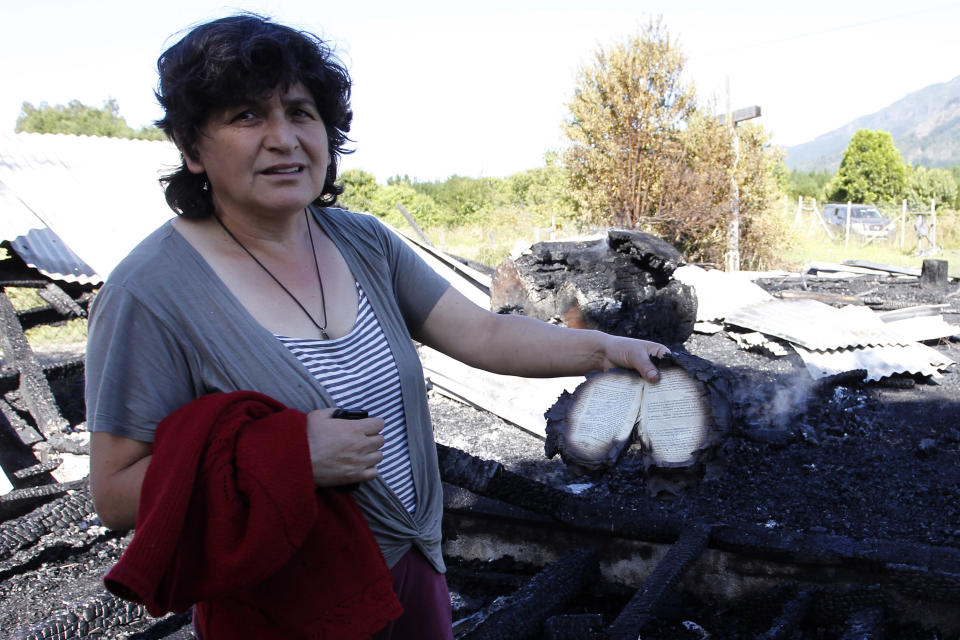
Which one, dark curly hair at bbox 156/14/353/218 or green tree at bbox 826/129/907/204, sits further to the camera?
green tree at bbox 826/129/907/204

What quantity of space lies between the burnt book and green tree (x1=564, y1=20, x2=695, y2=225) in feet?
39.0

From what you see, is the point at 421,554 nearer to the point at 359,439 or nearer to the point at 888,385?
the point at 359,439

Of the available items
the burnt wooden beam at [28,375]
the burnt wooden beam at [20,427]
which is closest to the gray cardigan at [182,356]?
the burnt wooden beam at [20,427]

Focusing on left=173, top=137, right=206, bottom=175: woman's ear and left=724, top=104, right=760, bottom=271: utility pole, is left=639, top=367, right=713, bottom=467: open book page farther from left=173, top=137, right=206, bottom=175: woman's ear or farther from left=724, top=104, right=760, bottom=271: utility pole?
left=724, top=104, right=760, bottom=271: utility pole

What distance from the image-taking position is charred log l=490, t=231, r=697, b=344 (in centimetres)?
573

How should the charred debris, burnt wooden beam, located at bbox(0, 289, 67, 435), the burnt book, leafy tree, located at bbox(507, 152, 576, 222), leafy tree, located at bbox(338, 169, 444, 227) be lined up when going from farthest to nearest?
leafy tree, located at bbox(338, 169, 444, 227), leafy tree, located at bbox(507, 152, 576, 222), burnt wooden beam, located at bbox(0, 289, 67, 435), the charred debris, the burnt book

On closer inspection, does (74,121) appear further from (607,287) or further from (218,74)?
(218,74)

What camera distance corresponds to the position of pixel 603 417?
2.12 meters

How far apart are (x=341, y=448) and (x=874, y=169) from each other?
37.0 metres

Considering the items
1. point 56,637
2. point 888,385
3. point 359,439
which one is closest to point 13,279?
point 56,637

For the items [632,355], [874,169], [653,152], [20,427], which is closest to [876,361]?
[632,355]

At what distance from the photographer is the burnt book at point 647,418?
2.01 meters

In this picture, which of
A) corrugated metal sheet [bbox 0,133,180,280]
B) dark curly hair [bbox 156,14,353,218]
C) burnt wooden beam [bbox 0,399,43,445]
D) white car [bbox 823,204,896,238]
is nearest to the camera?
dark curly hair [bbox 156,14,353,218]

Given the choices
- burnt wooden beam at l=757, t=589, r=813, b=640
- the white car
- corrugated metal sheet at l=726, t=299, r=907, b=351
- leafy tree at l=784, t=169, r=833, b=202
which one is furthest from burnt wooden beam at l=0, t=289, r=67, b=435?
leafy tree at l=784, t=169, r=833, b=202
